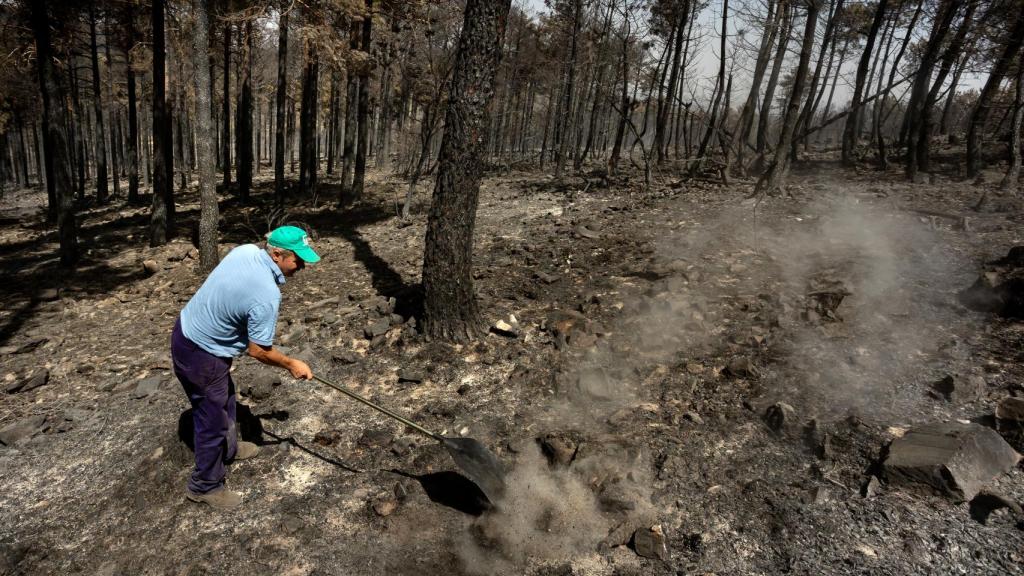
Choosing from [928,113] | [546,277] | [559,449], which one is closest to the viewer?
[559,449]

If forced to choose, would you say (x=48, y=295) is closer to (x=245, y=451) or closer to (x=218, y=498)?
(x=245, y=451)

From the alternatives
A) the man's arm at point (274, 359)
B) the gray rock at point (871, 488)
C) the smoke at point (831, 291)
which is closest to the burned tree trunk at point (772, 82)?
the smoke at point (831, 291)

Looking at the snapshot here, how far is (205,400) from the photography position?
3.36m

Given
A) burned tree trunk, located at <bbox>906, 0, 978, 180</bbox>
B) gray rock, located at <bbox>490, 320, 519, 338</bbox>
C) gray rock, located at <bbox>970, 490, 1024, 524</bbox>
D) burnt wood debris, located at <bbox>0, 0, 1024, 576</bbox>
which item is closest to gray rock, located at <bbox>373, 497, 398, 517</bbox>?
burnt wood debris, located at <bbox>0, 0, 1024, 576</bbox>

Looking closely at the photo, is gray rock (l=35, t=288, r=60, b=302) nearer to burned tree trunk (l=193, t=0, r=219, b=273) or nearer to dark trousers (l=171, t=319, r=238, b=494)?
burned tree trunk (l=193, t=0, r=219, b=273)

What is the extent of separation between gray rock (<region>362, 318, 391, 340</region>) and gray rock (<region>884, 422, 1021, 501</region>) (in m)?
4.60

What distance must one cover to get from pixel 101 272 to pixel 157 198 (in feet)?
7.49

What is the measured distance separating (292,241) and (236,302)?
0.50 m

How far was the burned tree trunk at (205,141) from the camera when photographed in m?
8.30

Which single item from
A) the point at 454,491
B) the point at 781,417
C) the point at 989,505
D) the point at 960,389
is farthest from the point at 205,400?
the point at 960,389

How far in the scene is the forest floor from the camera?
2.99 m

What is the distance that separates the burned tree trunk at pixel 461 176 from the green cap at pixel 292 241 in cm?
201

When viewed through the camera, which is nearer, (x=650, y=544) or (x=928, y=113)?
(x=650, y=544)

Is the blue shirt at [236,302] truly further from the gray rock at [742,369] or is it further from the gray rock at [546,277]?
the gray rock at [546,277]
